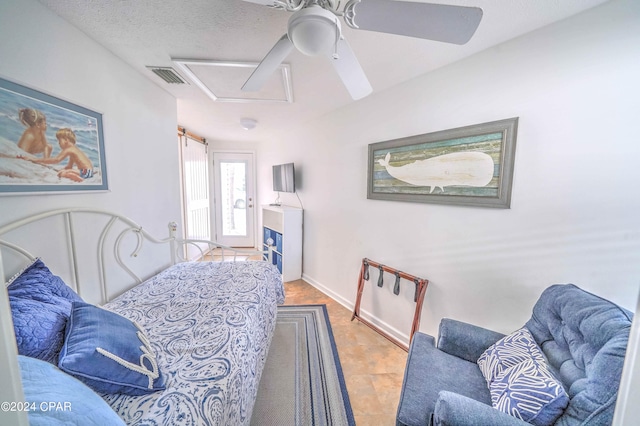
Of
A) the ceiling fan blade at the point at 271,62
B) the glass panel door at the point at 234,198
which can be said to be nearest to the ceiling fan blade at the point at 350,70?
the ceiling fan blade at the point at 271,62

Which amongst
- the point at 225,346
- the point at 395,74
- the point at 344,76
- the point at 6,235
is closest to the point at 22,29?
the point at 6,235

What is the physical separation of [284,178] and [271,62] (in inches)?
96.7

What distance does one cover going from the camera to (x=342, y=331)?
90.0 inches

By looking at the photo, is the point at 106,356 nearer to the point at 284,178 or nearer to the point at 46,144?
the point at 46,144

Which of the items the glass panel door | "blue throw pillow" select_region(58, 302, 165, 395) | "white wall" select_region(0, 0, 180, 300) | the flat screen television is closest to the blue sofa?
"blue throw pillow" select_region(58, 302, 165, 395)

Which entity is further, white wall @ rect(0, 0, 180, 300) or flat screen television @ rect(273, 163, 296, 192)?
flat screen television @ rect(273, 163, 296, 192)

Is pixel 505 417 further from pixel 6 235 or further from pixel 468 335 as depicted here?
pixel 6 235

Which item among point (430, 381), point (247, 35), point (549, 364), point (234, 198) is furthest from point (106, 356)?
point (234, 198)

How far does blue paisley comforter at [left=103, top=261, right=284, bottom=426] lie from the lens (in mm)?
869

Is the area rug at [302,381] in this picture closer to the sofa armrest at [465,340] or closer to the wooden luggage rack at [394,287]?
the wooden luggage rack at [394,287]

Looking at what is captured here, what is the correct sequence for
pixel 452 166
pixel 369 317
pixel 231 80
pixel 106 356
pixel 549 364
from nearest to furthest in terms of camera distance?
pixel 106 356, pixel 549 364, pixel 452 166, pixel 231 80, pixel 369 317

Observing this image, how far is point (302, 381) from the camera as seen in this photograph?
66.4 inches

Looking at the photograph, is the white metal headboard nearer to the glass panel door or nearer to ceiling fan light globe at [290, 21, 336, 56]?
ceiling fan light globe at [290, 21, 336, 56]

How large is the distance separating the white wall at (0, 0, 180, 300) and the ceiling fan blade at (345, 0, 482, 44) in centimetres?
154
